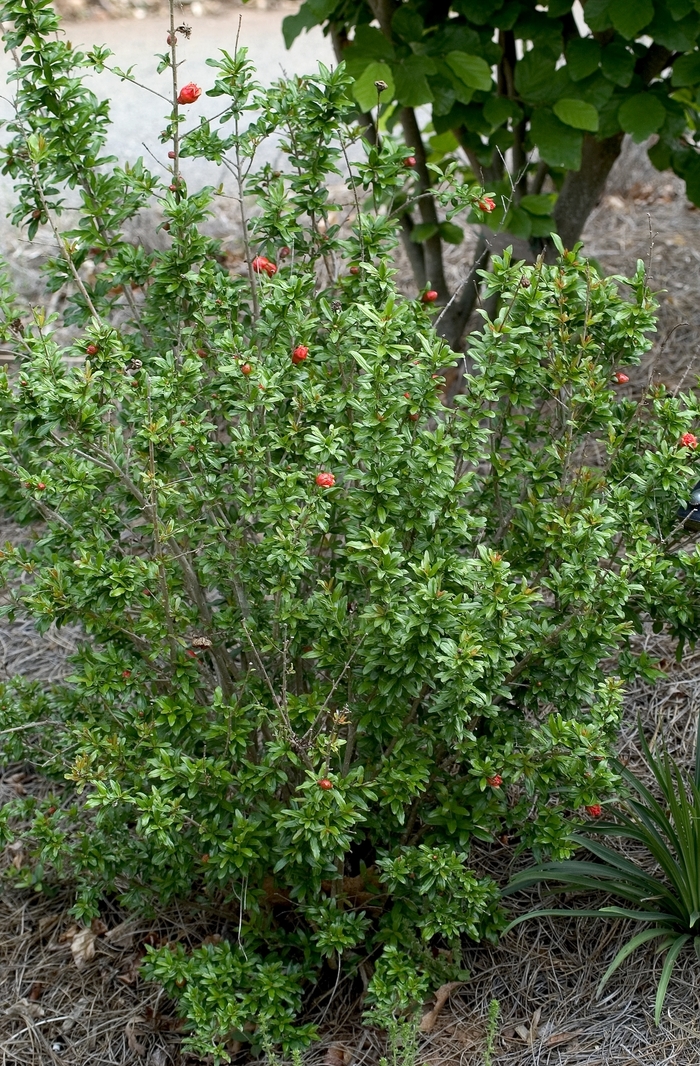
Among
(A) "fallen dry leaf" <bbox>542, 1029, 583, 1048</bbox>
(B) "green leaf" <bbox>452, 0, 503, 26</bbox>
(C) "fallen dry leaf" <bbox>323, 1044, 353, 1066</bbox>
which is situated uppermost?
(B) "green leaf" <bbox>452, 0, 503, 26</bbox>

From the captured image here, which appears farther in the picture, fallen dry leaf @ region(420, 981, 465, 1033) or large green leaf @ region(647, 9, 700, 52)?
large green leaf @ region(647, 9, 700, 52)

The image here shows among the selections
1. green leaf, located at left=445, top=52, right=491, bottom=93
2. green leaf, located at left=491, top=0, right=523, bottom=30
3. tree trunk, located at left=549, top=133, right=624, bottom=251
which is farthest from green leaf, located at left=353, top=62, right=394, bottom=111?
tree trunk, located at left=549, top=133, right=624, bottom=251

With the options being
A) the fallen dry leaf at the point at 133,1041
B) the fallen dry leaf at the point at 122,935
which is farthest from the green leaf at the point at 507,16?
the fallen dry leaf at the point at 133,1041

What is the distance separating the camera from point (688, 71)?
10.6 feet

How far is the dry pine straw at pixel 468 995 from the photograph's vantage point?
238cm

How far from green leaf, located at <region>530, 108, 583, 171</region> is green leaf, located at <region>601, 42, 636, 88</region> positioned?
187mm

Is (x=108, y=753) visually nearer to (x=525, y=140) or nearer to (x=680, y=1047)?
(x=680, y=1047)

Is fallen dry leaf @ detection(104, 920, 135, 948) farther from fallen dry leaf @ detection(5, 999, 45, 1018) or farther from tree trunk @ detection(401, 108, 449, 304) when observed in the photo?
tree trunk @ detection(401, 108, 449, 304)

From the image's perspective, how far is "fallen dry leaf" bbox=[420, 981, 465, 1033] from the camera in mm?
2480

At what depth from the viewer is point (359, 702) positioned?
2309 millimetres

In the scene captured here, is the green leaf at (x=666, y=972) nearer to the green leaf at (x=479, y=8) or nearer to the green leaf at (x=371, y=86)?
the green leaf at (x=371, y=86)

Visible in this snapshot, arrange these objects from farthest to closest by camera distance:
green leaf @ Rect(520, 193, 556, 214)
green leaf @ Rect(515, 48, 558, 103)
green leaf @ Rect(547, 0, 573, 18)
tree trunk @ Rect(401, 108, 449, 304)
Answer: tree trunk @ Rect(401, 108, 449, 304) → green leaf @ Rect(520, 193, 556, 214) → green leaf @ Rect(515, 48, 558, 103) → green leaf @ Rect(547, 0, 573, 18)

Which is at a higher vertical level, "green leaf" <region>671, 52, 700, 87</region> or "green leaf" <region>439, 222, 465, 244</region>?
"green leaf" <region>671, 52, 700, 87</region>

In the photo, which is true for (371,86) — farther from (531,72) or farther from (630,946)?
(630,946)
